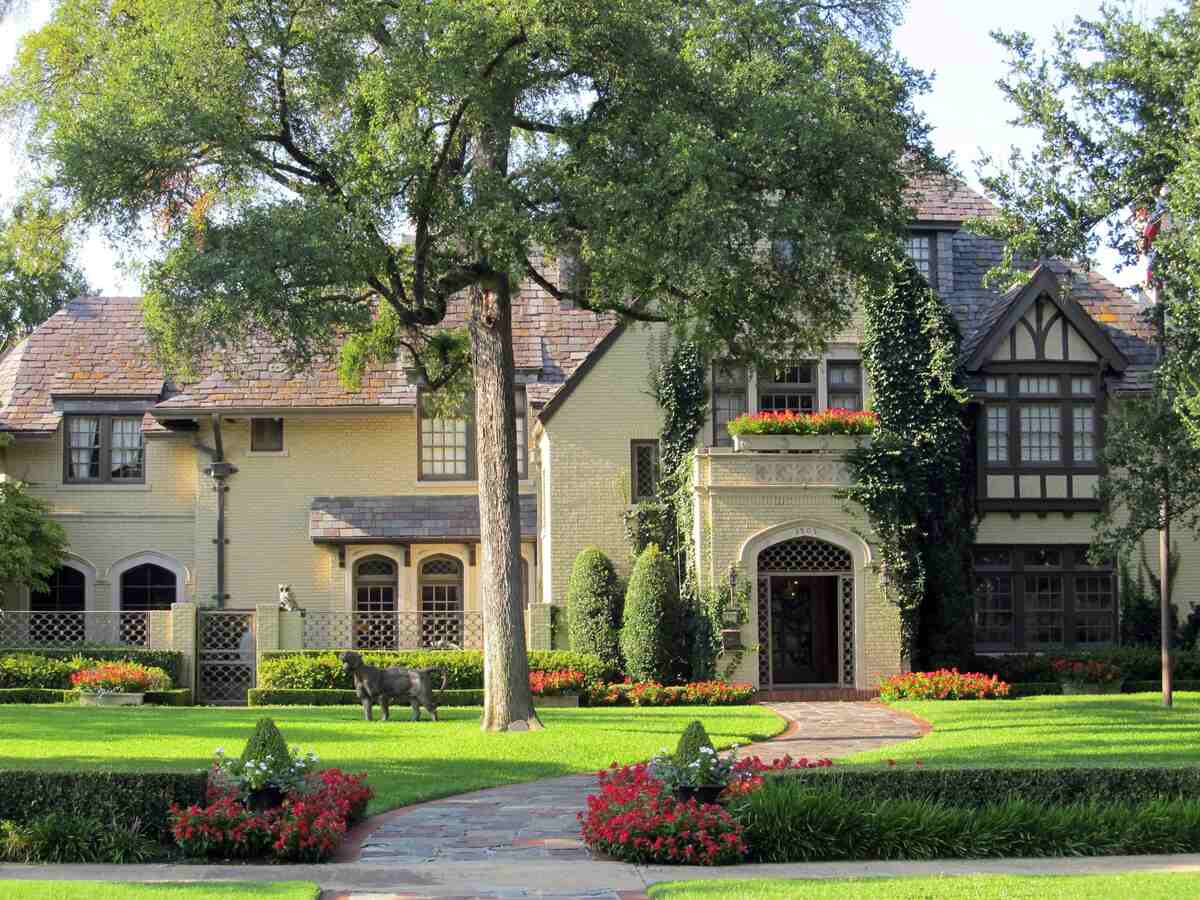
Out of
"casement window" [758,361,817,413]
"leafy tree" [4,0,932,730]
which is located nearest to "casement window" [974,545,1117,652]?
"casement window" [758,361,817,413]

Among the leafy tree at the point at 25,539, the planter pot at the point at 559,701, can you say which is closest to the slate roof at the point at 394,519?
the planter pot at the point at 559,701

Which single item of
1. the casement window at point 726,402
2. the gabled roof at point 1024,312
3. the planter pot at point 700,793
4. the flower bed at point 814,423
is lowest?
the planter pot at point 700,793

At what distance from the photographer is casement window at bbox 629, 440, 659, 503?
32.8 meters

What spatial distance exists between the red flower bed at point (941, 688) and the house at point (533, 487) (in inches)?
42.0

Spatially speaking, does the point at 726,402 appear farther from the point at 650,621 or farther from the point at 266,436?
the point at 266,436

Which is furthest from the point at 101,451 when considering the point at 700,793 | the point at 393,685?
the point at 700,793

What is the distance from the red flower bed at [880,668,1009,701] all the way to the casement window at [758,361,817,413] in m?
6.25

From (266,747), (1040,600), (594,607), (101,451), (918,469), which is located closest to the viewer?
(266,747)

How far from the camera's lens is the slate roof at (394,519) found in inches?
1321

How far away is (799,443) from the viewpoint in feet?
100

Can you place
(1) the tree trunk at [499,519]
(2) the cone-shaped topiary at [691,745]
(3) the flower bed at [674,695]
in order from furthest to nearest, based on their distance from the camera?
1. (3) the flower bed at [674,695]
2. (1) the tree trunk at [499,519]
3. (2) the cone-shaped topiary at [691,745]

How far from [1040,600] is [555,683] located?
1113cm

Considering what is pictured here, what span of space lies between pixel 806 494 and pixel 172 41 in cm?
1514

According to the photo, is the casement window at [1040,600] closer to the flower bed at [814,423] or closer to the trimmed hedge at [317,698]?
the flower bed at [814,423]
